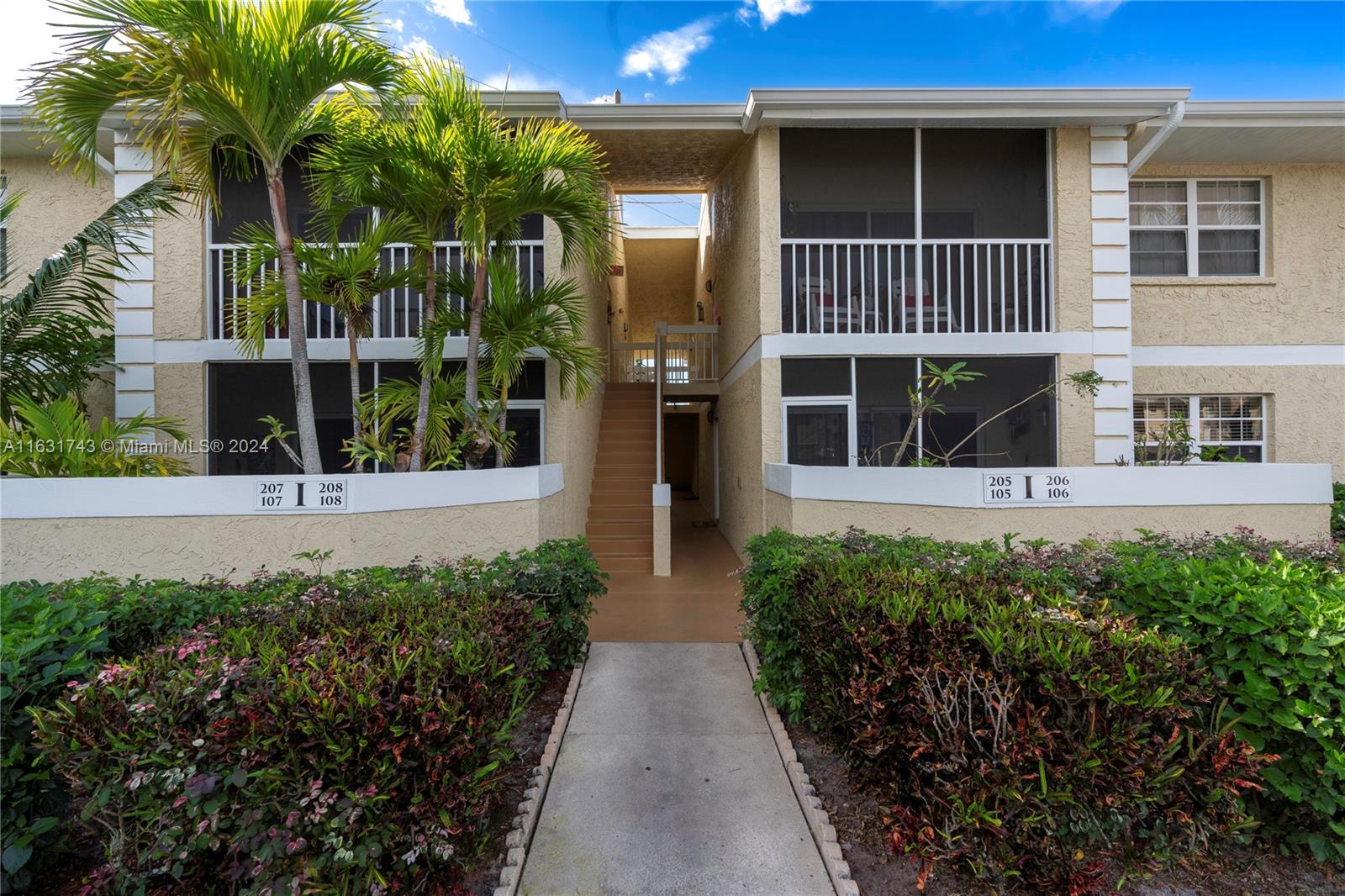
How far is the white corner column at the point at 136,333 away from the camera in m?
7.11

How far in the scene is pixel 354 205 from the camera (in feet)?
17.3

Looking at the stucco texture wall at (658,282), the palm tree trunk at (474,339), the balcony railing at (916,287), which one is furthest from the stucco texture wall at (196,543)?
the stucco texture wall at (658,282)

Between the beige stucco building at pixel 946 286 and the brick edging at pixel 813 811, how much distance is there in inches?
131

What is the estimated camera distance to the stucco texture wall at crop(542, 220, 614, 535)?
718cm

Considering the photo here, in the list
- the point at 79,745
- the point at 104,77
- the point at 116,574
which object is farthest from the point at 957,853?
the point at 104,77

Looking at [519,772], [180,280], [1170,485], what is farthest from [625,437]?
[519,772]

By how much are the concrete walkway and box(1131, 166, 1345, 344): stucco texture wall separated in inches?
335

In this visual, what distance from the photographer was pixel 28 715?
2.04 metres

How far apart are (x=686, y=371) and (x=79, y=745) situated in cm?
1029

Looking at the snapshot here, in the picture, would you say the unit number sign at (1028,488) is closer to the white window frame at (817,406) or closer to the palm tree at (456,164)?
the white window frame at (817,406)

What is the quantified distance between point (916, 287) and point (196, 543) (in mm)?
7824

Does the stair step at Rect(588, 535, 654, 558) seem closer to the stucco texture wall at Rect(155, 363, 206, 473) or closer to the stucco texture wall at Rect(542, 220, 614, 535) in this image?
the stucco texture wall at Rect(542, 220, 614, 535)

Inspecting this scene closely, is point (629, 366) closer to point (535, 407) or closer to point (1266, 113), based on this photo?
point (535, 407)

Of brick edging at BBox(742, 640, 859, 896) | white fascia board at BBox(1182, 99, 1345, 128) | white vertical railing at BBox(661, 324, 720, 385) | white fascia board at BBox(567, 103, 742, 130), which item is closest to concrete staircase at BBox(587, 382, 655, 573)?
white vertical railing at BBox(661, 324, 720, 385)
